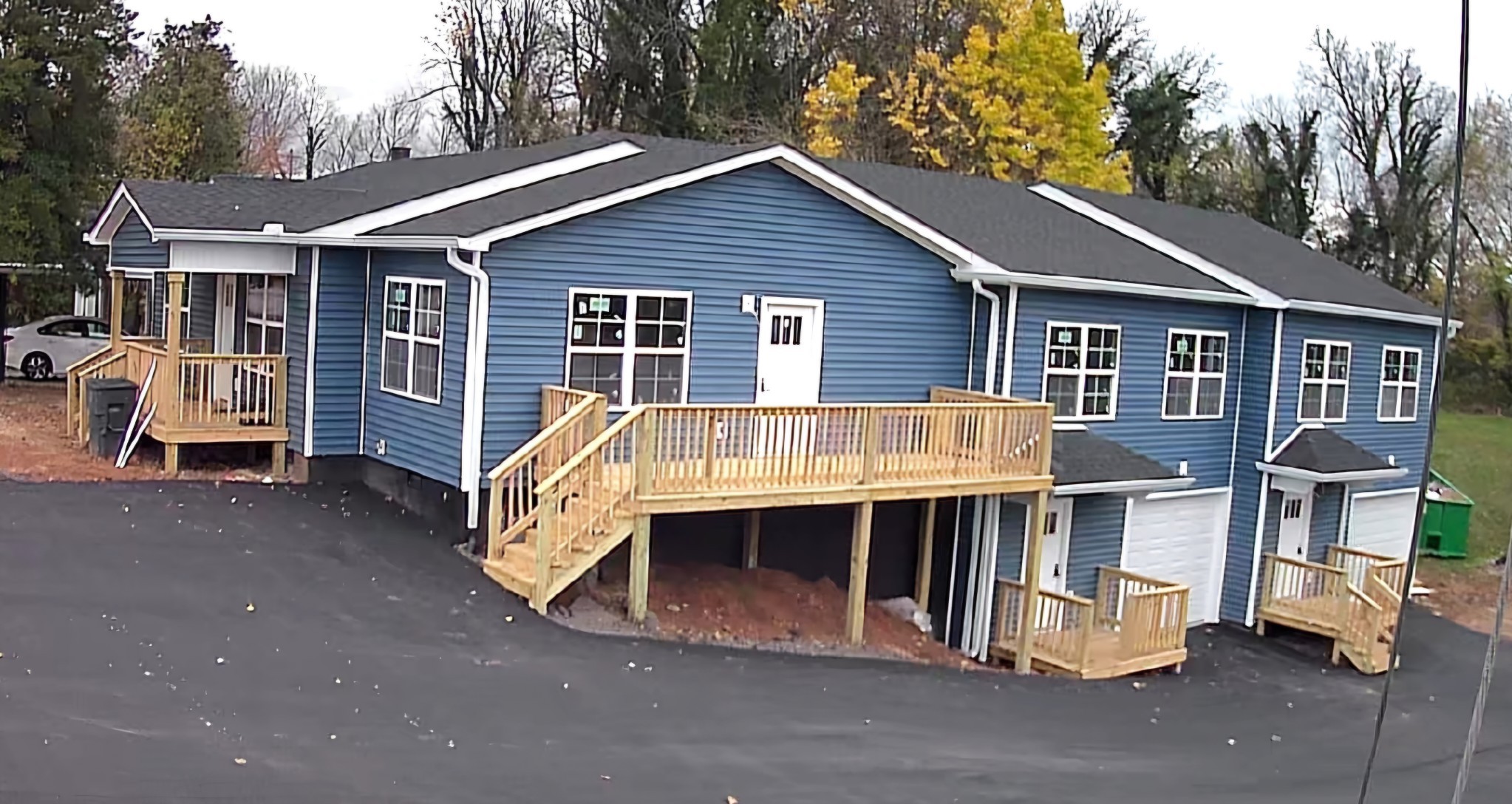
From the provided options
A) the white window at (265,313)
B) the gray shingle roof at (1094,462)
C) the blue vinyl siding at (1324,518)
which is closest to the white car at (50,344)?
the white window at (265,313)

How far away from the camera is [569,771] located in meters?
8.38

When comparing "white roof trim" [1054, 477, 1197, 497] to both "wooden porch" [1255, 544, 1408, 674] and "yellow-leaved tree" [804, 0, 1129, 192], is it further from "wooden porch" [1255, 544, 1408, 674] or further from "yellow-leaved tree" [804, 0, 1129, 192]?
"yellow-leaved tree" [804, 0, 1129, 192]

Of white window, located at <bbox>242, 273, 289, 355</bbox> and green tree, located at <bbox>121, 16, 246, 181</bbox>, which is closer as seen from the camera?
white window, located at <bbox>242, 273, 289, 355</bbox>

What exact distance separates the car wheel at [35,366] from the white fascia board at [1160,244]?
63.8 feet

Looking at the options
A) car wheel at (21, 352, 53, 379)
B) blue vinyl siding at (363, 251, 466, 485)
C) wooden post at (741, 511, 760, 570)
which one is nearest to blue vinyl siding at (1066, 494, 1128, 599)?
wooden post at (741, 511, 760, 570)

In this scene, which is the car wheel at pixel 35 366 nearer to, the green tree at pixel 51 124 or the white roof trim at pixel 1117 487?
the green tree at pixel 51 124

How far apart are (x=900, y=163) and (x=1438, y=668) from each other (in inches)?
780

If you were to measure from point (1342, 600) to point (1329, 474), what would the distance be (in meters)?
1.76

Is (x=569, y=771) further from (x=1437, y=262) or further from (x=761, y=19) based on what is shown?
(x=1437, y=262)

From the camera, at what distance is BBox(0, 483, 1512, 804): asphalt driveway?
26.2 ft

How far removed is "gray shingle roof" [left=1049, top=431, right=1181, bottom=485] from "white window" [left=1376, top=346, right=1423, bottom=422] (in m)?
5.98

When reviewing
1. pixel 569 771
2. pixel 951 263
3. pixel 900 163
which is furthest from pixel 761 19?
pixel 569 771

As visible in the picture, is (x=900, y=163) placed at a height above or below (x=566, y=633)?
above

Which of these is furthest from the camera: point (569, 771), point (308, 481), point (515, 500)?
point (308, 481)
